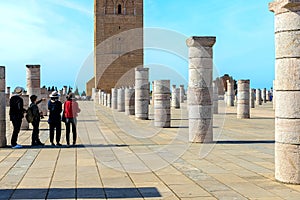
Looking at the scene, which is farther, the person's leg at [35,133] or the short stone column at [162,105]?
the short stone column at [162,105]

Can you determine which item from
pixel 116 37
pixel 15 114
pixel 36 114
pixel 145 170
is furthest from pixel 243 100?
pixel 116 37

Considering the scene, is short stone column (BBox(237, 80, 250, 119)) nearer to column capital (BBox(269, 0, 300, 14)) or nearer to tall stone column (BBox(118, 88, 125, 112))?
tall stone column (BBox(118, 88, 125, 112))

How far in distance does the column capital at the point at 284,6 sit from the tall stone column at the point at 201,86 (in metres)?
4.18

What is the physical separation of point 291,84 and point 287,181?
126 centimetres

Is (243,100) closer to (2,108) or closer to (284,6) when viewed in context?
(2,108)

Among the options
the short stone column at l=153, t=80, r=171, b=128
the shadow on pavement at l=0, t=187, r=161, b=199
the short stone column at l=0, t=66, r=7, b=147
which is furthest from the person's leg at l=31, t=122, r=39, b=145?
the short stone column at l=153, t=80, r=171, b=128

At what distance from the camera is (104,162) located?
26.1 ft

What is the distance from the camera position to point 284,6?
19.8 feet

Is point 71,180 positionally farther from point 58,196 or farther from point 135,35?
point 135,35

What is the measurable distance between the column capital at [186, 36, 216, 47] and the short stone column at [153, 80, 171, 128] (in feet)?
16.2

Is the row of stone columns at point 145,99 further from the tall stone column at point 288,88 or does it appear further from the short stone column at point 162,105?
the tall stone column at point 288,88

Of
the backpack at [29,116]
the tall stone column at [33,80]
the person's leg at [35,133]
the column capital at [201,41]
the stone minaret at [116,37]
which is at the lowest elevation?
the person's leg at [35,133]

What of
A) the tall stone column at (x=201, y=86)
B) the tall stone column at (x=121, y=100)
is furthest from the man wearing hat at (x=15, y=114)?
the tall stone column at (x=121, y=100)

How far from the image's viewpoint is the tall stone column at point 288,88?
19.8 ft
